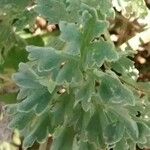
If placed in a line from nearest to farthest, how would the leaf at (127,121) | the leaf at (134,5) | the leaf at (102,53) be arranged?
1. the leaf at (102,53)
2. the leaf at (127,121)
3. the leaf at (134,5)

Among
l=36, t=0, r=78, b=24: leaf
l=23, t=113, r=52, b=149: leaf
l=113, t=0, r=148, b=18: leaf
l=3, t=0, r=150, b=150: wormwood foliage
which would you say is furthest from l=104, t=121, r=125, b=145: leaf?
l=113, t=0, r=148, b=18: leaf

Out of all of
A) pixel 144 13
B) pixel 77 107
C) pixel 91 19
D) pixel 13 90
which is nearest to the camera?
pixel 91 19

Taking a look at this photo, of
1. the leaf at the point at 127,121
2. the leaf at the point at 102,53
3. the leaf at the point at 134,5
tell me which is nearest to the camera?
the leaf at the point at 102,53

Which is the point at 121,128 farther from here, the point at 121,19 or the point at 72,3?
the point at 121,19

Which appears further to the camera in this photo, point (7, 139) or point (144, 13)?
point (7, 139)

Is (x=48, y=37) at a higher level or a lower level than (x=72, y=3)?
lower

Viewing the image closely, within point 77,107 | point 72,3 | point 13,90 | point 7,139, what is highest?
point 72,3

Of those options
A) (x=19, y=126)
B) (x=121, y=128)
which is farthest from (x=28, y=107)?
(x=121, y=128)

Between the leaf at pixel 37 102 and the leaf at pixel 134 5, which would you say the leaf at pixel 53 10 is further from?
the leaf at pixel 134 5

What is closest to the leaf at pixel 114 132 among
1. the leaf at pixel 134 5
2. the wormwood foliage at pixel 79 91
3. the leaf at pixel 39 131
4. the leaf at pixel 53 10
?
the wormwood foliage at pixel 79 91

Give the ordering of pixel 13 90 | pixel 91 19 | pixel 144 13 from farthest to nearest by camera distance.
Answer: pixel 13 90, pixel 144 13, pixel 91 19
